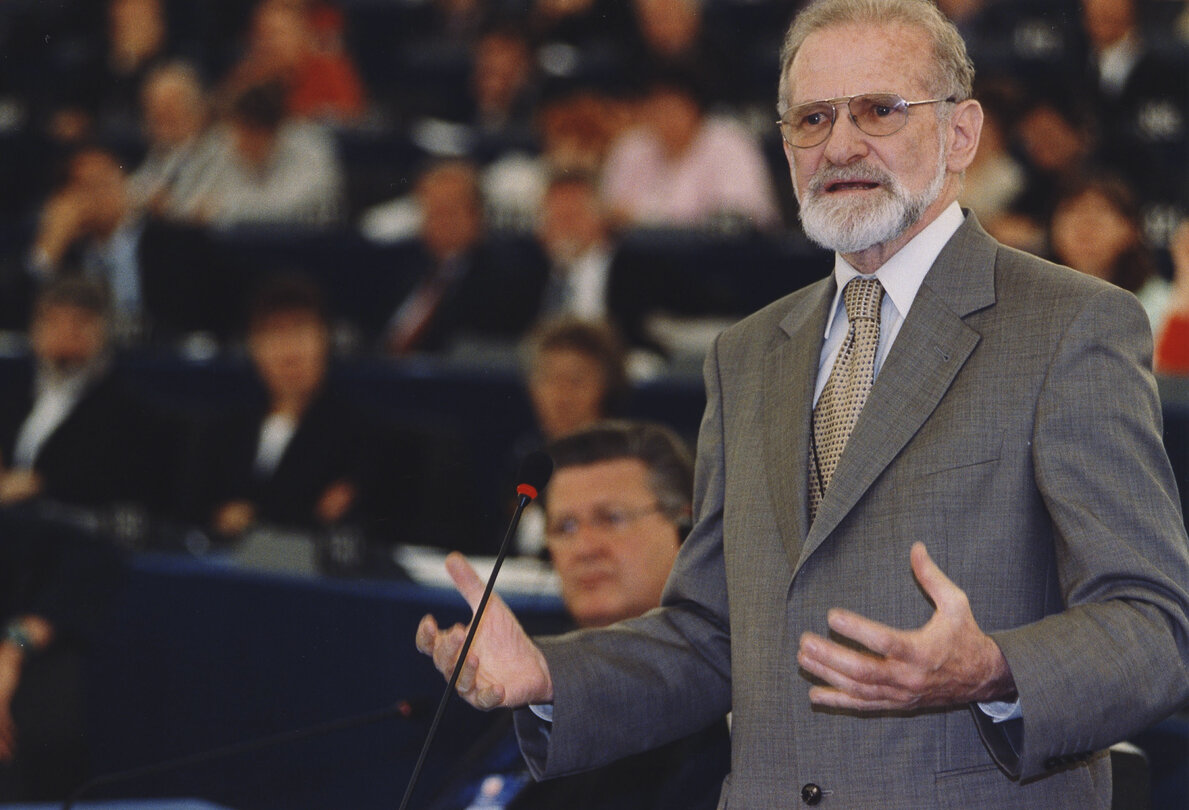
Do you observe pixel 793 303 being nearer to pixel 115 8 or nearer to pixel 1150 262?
pixel 1150 262

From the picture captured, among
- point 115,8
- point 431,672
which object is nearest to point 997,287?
point 431,672

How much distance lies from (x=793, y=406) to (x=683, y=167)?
3548mm

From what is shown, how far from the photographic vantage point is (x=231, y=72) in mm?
6789

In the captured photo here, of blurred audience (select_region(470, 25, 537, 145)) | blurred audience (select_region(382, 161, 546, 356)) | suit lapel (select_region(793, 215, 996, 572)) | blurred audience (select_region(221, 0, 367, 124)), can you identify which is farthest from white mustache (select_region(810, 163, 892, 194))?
blurred audience (select_region(221, 0, 367, 124))

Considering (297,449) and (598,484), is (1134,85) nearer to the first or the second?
(297,449)

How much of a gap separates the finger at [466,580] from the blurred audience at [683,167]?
324 cm

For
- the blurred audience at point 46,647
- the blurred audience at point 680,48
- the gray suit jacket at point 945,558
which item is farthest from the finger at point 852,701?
the blurred audience at point 680,48

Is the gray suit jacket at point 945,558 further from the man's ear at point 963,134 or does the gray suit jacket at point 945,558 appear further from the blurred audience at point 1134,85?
the blurred audience at point 1134,85

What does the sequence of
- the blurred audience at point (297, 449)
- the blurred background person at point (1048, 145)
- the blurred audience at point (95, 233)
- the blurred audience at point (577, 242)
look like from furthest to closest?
the blurred audience at point (95, 233) < the blurred audience at point (577, 242) < the blurred background person at point (1048, 145) < the blurred audience at point (297, 449)

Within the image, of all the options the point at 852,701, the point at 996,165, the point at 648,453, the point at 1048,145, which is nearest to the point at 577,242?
the point at 996,165

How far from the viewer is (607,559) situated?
245 cm

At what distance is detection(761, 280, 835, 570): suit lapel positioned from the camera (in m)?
1.41

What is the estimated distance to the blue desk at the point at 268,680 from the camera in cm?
267

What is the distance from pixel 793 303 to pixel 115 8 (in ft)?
20.4
